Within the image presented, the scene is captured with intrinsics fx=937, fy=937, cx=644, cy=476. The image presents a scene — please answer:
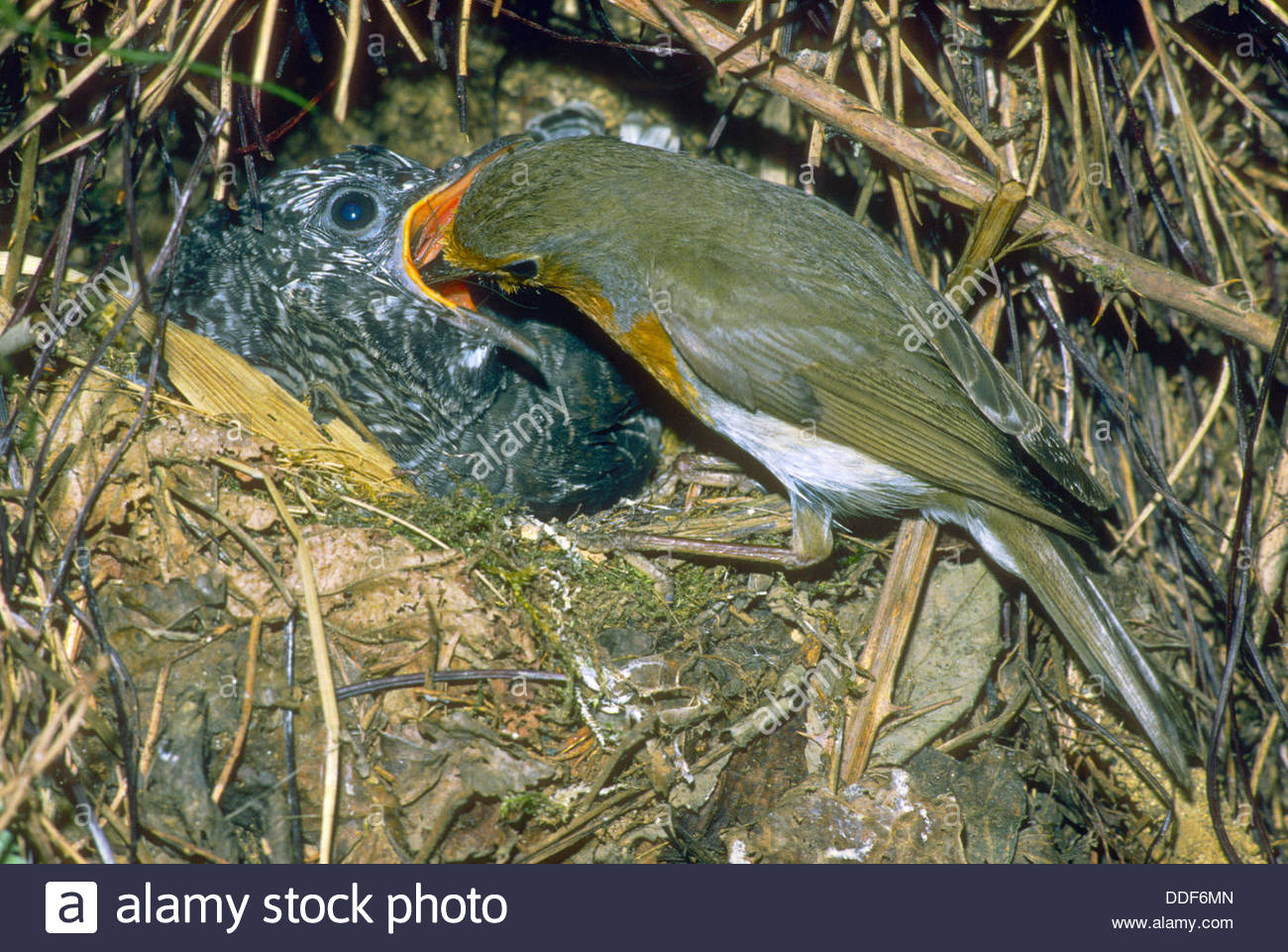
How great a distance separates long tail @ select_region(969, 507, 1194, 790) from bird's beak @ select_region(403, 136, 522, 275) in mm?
2531

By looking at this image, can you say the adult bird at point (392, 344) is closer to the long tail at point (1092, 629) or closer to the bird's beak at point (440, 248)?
the bird's beak at point (440, 248)

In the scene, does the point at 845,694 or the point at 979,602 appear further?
the point at 979,602

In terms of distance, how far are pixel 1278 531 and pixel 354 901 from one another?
3743 millimetres

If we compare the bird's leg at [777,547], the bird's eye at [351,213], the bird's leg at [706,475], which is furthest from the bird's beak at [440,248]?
the bird's leg at [706,475]

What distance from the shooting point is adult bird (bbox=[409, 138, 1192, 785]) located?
11.6ft

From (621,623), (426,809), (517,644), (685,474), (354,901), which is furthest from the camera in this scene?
(685,474)

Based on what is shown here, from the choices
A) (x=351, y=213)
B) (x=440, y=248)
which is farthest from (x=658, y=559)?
(x=351, y=213)

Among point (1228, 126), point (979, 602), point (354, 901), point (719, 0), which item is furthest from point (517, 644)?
point (1228, 126)

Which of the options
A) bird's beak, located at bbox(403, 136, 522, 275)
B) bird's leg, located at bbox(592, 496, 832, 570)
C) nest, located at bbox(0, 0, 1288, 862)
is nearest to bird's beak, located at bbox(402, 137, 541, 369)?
bird's beak, located at bbox(403, 136, 522, 275)

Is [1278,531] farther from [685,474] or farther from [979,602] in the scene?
[685,474]

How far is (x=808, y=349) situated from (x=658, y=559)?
1.06 m

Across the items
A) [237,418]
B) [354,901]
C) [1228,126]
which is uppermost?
[1228,126]

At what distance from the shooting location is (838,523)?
4.04m

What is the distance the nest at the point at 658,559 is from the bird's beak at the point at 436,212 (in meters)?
0.50
